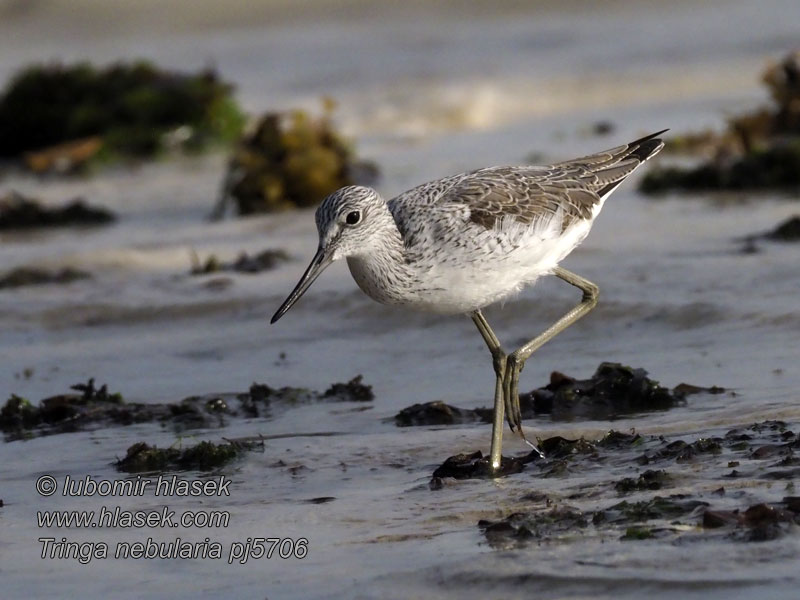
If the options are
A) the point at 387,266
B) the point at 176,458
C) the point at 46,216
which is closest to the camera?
the point at 387,266

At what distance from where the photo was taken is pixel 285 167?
11695 mm

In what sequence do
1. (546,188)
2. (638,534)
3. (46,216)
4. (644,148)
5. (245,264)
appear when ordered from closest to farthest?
(638,534) < (546,188) < (644,148) < (245,264) < (46,216)

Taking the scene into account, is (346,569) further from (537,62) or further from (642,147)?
(537,62)

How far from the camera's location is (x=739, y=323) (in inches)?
301

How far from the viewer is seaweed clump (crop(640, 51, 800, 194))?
11.2 m

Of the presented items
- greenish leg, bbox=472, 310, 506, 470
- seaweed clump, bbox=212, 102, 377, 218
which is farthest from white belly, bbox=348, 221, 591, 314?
seaweed clump, bbox=212, 102, 377, 218

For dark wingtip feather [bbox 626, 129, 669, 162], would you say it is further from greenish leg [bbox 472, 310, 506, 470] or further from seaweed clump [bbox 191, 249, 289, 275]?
seaweed clump [bbox 191, 249, 289, 275]

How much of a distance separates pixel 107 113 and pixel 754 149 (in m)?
7.17

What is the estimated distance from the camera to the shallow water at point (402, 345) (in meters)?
4.67

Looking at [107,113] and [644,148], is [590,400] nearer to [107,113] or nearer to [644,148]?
[644,148]

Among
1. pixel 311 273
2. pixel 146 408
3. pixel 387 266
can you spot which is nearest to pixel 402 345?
pixel 146 408

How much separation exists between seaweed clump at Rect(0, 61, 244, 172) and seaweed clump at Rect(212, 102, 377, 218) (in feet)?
8.45

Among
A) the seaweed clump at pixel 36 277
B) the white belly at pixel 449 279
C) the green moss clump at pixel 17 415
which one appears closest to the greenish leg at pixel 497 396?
the white belly at pixel 449 279

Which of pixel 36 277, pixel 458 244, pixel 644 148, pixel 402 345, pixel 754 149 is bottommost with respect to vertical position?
pixel 402 345
